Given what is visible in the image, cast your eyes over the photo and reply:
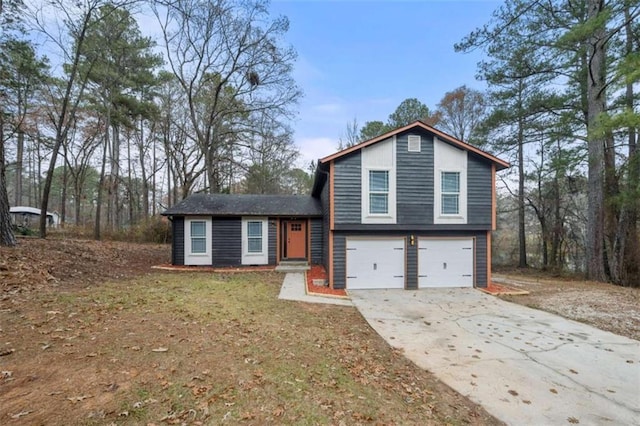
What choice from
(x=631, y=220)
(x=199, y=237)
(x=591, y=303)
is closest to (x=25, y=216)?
(x=199, y=237)

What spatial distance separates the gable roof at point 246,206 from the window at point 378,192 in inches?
159

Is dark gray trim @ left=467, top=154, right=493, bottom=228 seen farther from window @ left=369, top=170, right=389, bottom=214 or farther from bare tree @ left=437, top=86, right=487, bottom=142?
bare tree @ left=437, top=86, right=487, bottom=142

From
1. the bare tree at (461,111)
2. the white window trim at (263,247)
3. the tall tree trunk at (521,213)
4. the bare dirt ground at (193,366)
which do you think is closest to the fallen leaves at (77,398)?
the bare dirt ground at (193,366)

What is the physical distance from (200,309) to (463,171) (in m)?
8.93

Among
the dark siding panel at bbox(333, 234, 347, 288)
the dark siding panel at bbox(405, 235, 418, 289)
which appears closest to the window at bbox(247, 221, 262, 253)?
the dark siding panel at bbox(333, 234, 347, 288)

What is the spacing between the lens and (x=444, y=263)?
9.64 metres

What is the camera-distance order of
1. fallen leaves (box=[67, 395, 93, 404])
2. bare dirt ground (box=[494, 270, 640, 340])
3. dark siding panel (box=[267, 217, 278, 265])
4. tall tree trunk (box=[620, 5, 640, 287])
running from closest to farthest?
fallen leaves (box=[67, 395, 93, 404]), bare dirt ground (box=[494, 270, 640, 340]), tall tree trunk (box=[620, 5, 640, 287]), dark siding panel (box=[267, 217, 278, 265])

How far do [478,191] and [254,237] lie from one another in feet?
30.3

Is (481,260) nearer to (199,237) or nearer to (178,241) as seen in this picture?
(199,237)

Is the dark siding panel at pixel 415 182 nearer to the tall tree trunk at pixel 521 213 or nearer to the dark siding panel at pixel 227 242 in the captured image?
the dark siding panel at pixel 227 242

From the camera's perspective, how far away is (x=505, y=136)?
14.3 meters

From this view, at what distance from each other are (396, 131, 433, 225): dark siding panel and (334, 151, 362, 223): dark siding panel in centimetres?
136

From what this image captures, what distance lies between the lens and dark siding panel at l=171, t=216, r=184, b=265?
12.4 meters

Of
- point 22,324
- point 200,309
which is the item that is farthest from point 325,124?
point 22,324
